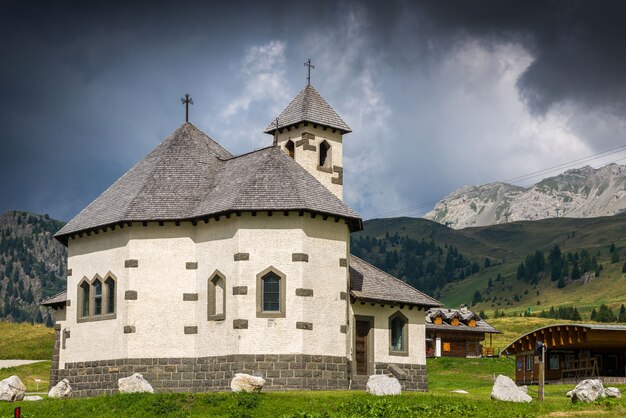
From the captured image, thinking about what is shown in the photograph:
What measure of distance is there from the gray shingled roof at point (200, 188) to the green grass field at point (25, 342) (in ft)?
125

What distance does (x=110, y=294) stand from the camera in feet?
148

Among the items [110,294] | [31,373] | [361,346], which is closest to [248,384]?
[110,294]

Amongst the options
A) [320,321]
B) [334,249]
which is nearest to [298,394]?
[320,321]

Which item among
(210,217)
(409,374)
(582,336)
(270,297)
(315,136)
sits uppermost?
(315,136)

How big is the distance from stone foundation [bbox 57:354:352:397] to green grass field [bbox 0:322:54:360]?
38924mm

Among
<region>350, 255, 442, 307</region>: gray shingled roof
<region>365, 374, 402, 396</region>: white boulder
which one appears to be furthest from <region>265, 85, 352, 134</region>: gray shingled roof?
<region>365, 374, 402, 396</region>: white boulder

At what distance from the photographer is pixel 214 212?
4269cm

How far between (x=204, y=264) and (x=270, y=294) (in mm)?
3926

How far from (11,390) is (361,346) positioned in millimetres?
18907

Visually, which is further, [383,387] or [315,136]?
[315,136]

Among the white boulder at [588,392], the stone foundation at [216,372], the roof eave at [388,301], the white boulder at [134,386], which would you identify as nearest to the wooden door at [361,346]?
the roof eave at [388,301]

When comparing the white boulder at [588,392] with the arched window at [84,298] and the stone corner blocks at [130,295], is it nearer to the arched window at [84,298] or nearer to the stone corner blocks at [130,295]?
the stone corner blocks at [130,295]

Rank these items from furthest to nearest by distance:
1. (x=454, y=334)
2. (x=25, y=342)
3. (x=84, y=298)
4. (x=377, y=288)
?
(x=454, y=334) < (x=25, y=342) < (x=377, y=288) < (x=84, y=298)

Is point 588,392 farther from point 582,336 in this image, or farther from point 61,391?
point 582,336
